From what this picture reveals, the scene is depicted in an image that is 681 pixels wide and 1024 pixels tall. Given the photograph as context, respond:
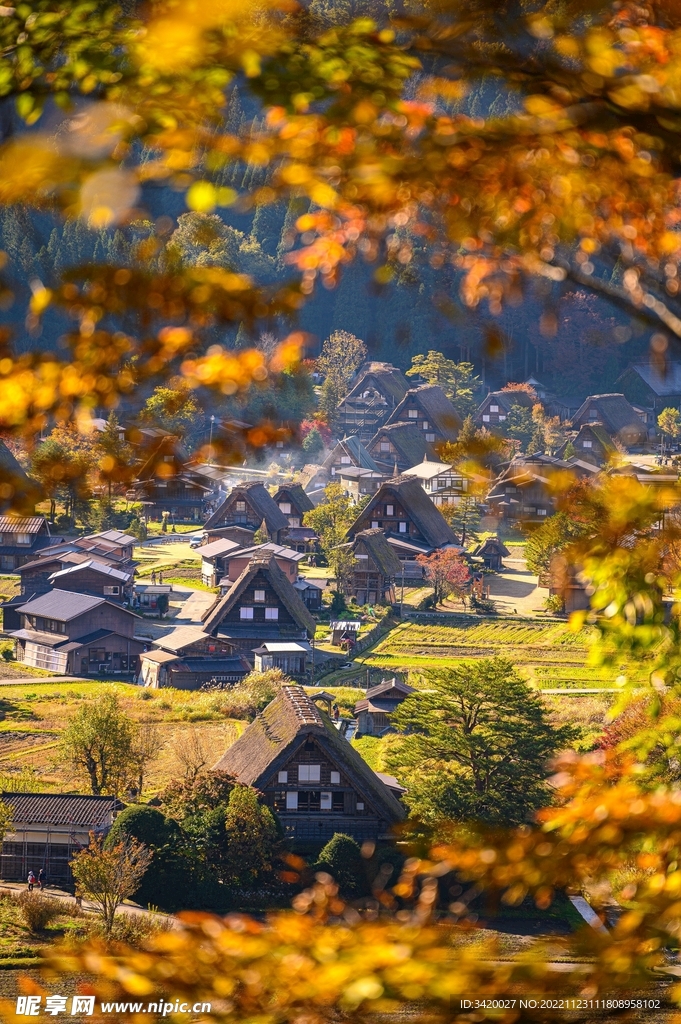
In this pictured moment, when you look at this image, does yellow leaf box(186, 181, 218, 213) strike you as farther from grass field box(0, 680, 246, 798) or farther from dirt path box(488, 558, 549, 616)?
dirt path box(488, 558, 549, 616)

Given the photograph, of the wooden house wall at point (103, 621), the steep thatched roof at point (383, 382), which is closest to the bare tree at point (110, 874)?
the wooden house wall at point (103, 621)

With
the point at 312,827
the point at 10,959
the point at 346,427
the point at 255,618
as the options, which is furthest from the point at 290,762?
the point at 346,427

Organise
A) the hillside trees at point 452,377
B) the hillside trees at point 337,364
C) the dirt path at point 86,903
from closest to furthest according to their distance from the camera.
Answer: the dirt path at point 86,903, the hillside trees at point 452,377, the hillside trees at point 337,364

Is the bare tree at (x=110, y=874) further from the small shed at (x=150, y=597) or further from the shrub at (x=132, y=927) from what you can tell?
the small shed at (x=150, y=597)

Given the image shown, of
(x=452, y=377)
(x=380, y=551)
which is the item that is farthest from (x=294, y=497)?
(x=452, y=377)

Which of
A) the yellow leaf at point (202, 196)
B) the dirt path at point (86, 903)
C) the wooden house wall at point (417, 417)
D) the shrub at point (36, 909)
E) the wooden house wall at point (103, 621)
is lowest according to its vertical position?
the wooden house wall at point (417, 417)

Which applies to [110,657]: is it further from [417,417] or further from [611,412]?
[611,412]

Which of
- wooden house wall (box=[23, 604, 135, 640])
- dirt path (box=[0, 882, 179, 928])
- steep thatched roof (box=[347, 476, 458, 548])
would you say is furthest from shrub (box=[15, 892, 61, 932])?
steep thatched roof (box=[347, 476, 458, 548])
